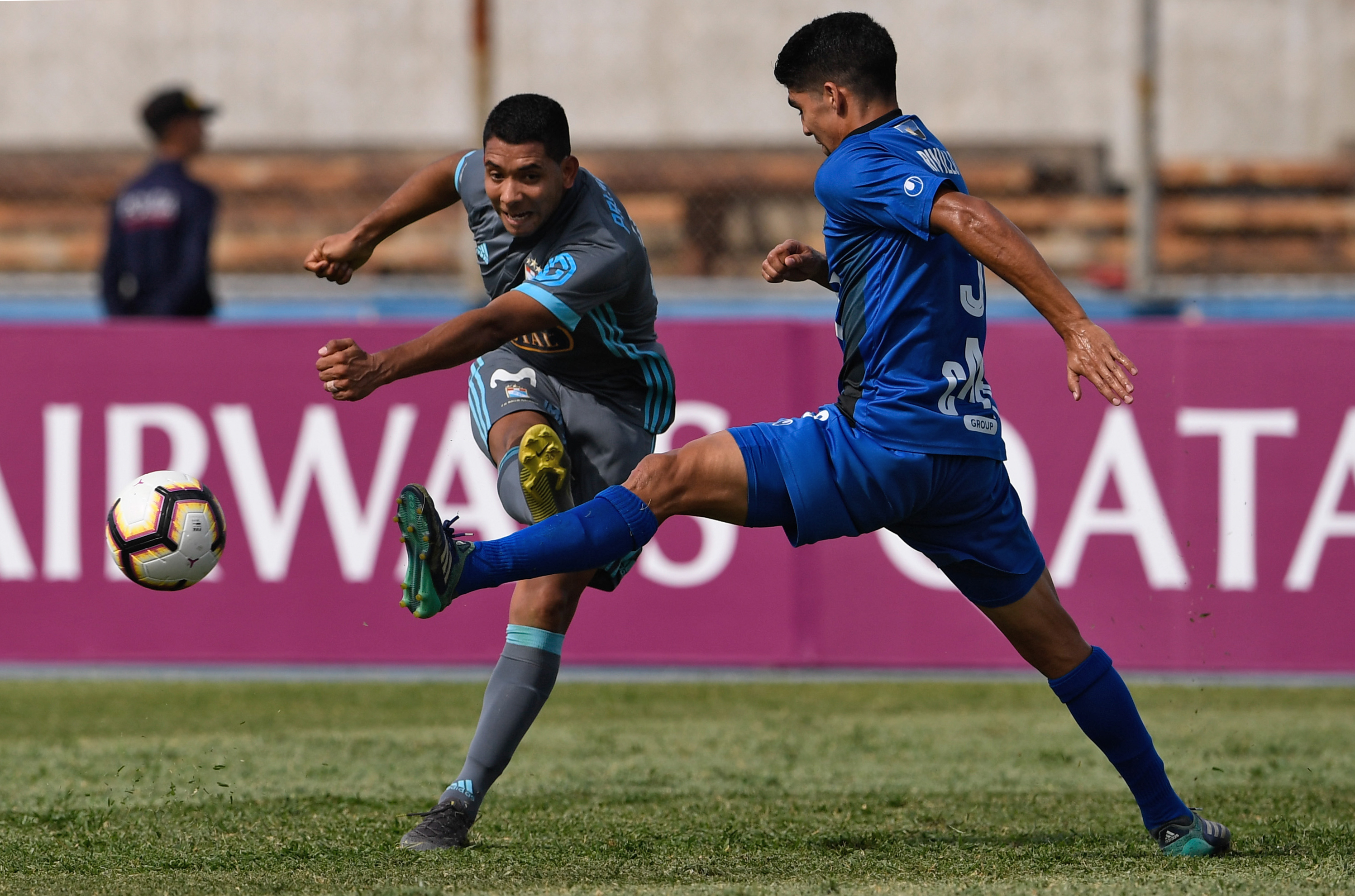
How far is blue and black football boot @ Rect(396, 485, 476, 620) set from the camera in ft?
13.8

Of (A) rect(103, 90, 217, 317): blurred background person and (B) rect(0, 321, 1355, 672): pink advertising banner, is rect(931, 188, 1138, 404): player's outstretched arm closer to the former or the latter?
(B) rect(0, 321, 1355, 672): pink advertising banner

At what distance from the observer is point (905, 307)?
4.43 metres

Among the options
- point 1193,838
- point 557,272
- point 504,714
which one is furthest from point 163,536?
point 1193,838

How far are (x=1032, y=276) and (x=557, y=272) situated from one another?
1.33 metres

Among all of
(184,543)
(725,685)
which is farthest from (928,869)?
(725,685)

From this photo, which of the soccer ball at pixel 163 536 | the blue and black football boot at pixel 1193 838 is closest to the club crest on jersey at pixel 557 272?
the soccer ball at pixel 163 536

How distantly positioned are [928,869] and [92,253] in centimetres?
993

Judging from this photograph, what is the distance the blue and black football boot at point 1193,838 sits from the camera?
190 inches

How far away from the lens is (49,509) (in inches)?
328

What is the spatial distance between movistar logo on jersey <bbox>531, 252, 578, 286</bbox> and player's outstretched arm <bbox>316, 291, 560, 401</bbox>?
8 cm

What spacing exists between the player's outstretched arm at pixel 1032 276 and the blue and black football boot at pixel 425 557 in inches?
53.8

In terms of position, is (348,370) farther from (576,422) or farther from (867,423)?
(867,423)

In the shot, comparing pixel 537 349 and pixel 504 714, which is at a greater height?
pixel 537 349

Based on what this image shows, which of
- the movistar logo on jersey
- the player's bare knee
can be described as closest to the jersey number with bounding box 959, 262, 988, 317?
the player's bare knee
